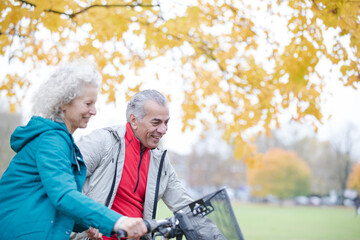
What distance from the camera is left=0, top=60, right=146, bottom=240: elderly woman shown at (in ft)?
5.80

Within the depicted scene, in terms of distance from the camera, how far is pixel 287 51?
4.77 metres

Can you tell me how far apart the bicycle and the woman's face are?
743 mm

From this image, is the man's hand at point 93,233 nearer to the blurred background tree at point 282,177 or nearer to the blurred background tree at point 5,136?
the blurred background tree at point 5,136

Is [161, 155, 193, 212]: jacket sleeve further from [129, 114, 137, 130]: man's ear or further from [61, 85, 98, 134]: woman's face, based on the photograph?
[61, 85, 98, 134]: woman's face

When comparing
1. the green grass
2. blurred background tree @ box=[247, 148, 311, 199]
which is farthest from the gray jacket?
blurred background tree @ box=[247, 148, 311, 199]

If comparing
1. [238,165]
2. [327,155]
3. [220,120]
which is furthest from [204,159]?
[220,120]

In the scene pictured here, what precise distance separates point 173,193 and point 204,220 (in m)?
0.85

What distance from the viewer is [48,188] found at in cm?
179

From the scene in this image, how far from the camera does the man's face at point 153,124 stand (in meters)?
2.89

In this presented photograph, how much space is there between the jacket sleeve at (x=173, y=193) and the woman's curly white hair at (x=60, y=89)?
3.76 feet

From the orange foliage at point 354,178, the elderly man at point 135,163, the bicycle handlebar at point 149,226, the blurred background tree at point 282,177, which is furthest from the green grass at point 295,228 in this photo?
the orange foliage at point 354,178

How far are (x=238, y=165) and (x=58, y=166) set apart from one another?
2568 inches

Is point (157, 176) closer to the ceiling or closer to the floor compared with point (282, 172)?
closer to the ceiling

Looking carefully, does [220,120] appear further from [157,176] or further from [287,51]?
[157,176]
